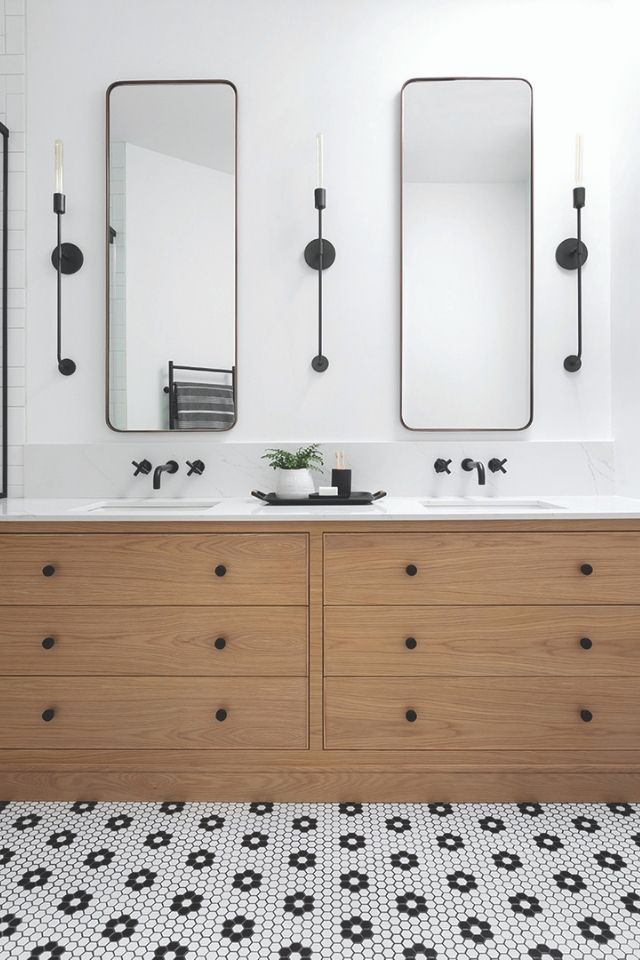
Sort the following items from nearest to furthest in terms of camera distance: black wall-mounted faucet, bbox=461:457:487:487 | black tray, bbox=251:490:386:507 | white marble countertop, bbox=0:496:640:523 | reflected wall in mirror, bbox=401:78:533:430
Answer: white marble countertop, bbox=0:496:640:523
black tray, bbox=251:490:386:507
black wall-mounted faucet, bbox=461:457:487:487
reflected wall in mirror, bbox=401:78:533:430

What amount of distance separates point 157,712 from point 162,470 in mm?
852

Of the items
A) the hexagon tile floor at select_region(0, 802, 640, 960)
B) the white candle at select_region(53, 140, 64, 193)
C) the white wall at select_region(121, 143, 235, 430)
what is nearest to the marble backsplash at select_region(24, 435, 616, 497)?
the white wall at select_region(121, 143, 235, 430)

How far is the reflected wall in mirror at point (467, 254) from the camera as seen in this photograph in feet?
6.95

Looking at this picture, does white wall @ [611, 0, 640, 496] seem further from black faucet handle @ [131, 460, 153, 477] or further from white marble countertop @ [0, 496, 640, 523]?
black faucet handle @ [131, 460, 153, 477]

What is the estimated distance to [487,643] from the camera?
1.65 m

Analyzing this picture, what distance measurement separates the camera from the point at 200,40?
2.15m

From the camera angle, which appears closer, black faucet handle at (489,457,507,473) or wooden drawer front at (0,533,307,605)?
wooden drawer front at (0,533,307,605)

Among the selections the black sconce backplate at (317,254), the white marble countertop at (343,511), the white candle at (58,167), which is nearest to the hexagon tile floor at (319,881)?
the white marble countertop at (343,511)

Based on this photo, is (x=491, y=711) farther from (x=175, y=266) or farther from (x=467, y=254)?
(x=175, y=266)

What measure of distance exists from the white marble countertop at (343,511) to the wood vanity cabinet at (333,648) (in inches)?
1.2

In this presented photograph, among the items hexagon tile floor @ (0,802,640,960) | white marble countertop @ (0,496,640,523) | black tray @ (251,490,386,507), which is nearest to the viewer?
hexagon tile floor @ (0,802,640,960)

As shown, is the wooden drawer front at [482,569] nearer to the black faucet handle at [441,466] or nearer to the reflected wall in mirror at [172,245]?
the black faucet handle at [441,466]

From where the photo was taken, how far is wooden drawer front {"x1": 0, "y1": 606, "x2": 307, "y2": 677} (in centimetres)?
165

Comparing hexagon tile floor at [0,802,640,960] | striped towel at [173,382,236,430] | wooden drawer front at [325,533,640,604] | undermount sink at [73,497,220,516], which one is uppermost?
striped towel at [173,382,236,430]
